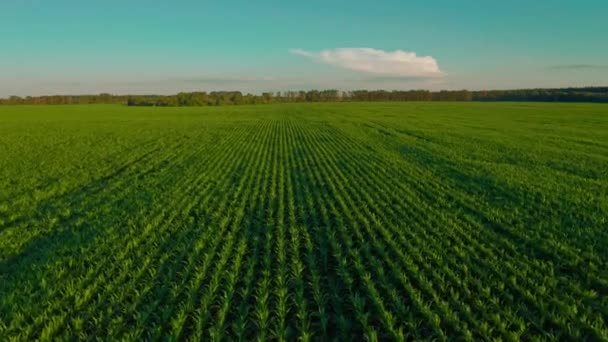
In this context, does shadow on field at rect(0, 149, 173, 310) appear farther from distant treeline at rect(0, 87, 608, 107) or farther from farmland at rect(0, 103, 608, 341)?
distant treeline at rect(0, 87, 608, 107)

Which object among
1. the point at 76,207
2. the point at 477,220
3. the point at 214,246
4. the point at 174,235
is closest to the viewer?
the point at 214,246

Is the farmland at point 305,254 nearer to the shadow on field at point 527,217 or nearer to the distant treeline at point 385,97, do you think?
the shadow on field at point 527,217

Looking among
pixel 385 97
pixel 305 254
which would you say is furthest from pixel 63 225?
pixel 385 97

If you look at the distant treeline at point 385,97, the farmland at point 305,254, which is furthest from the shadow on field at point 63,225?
the distant treeline at point 385,97

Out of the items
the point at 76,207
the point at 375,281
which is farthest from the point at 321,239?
the point at 76,207

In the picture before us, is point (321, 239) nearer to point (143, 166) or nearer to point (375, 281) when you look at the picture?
point (375, 281)

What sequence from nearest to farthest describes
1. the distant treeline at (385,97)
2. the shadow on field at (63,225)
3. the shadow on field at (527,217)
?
1. the shadow on field at (63,225)
2. the shadow on field at (527,217)
3. the distant treeline at (385,97)

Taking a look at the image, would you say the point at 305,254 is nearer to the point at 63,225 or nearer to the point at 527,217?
the point at 527,217

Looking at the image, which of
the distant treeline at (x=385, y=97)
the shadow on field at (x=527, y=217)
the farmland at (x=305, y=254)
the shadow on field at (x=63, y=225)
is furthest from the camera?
the distant treeline at (x=385, y=97)
